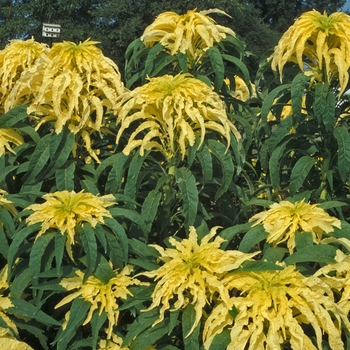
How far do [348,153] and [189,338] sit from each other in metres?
0.99

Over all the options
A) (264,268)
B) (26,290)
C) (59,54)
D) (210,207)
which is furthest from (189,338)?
(59,54)

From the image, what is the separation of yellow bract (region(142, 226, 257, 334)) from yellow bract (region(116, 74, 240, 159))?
385 millimetres

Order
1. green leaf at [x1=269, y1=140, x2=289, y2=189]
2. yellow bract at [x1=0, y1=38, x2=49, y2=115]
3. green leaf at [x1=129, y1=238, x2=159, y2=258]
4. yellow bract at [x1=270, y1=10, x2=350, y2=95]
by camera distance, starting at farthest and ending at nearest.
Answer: yellow bract at [x1=0, y1=38, x2=49, y2=115] → green leaf at [x1=269, y1=140, x2=289, y2=189] → yellow bract at [x1=270, y1=10, x2=350, y2=95] → green leaf at [x1=129, y1=238, x2=159, y2=258]

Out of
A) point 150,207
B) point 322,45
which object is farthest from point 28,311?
point 322,45

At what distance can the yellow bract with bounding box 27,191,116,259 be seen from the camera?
1612mm

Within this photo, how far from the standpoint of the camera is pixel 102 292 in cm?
165

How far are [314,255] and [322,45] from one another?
0.91m

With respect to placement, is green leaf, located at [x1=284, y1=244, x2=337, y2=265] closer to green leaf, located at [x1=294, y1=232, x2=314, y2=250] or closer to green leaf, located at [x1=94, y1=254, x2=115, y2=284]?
green leaf, located at [x1=294, y1=232, x2=314, y2=250]

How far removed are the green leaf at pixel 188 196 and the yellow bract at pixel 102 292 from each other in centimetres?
26

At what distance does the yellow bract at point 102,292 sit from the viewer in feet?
5.32

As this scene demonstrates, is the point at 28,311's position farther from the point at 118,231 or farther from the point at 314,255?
the point at 314,255

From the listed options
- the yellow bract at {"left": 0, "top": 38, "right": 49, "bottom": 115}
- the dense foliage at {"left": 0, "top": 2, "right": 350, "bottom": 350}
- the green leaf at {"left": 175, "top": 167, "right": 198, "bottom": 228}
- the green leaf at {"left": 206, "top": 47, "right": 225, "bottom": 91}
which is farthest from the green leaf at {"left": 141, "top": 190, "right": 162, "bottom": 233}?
the yellow bract at {"left": 0, "top": 38, "right": 49, "bottom": 115}

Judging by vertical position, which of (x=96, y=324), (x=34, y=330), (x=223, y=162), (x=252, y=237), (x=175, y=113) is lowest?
(x=34, y=330)

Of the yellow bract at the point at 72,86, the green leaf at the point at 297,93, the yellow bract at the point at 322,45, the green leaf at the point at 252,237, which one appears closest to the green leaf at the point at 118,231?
the green leaf at the point at 252,237
